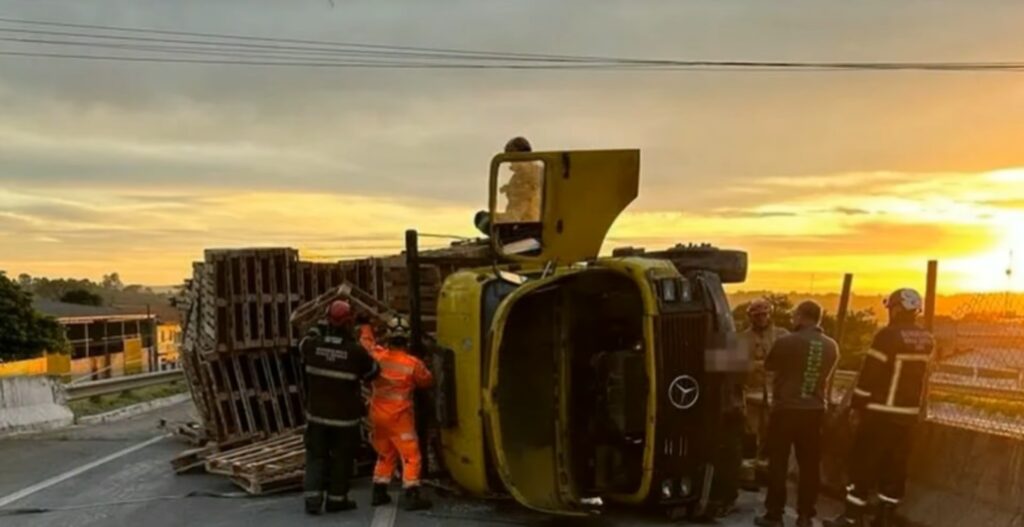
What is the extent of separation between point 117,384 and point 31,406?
11.2ft

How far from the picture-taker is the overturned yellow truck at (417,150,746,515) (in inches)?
289

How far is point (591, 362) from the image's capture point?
8.09 metres

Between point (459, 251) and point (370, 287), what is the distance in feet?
7.46

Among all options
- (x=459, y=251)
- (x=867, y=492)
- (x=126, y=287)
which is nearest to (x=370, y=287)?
(x=459, y=251)

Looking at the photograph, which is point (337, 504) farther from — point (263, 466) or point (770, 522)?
point (770, 522)

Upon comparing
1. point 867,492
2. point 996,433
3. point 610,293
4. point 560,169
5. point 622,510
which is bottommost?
point 622,510

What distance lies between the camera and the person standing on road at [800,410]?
7461 millimetres

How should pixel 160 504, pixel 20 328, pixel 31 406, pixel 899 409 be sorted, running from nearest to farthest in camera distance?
pixel 899 409 < pixel 160 504 < pixel 31 406 < pixel 20 328

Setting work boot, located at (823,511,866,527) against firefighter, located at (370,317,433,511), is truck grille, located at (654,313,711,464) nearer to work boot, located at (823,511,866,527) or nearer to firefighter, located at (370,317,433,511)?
work boot, located at (823,511,866,527)

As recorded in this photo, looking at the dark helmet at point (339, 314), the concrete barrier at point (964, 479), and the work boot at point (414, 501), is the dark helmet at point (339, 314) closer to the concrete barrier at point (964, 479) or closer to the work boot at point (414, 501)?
the work boot at point (414, 501)

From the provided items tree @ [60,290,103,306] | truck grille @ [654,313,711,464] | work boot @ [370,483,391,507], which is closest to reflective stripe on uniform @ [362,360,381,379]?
work boot @ [370,483,391,507]

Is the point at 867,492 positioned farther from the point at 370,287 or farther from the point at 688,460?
the point at 370,287

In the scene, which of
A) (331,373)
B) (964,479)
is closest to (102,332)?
(331,373)

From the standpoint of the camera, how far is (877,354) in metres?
7.29
